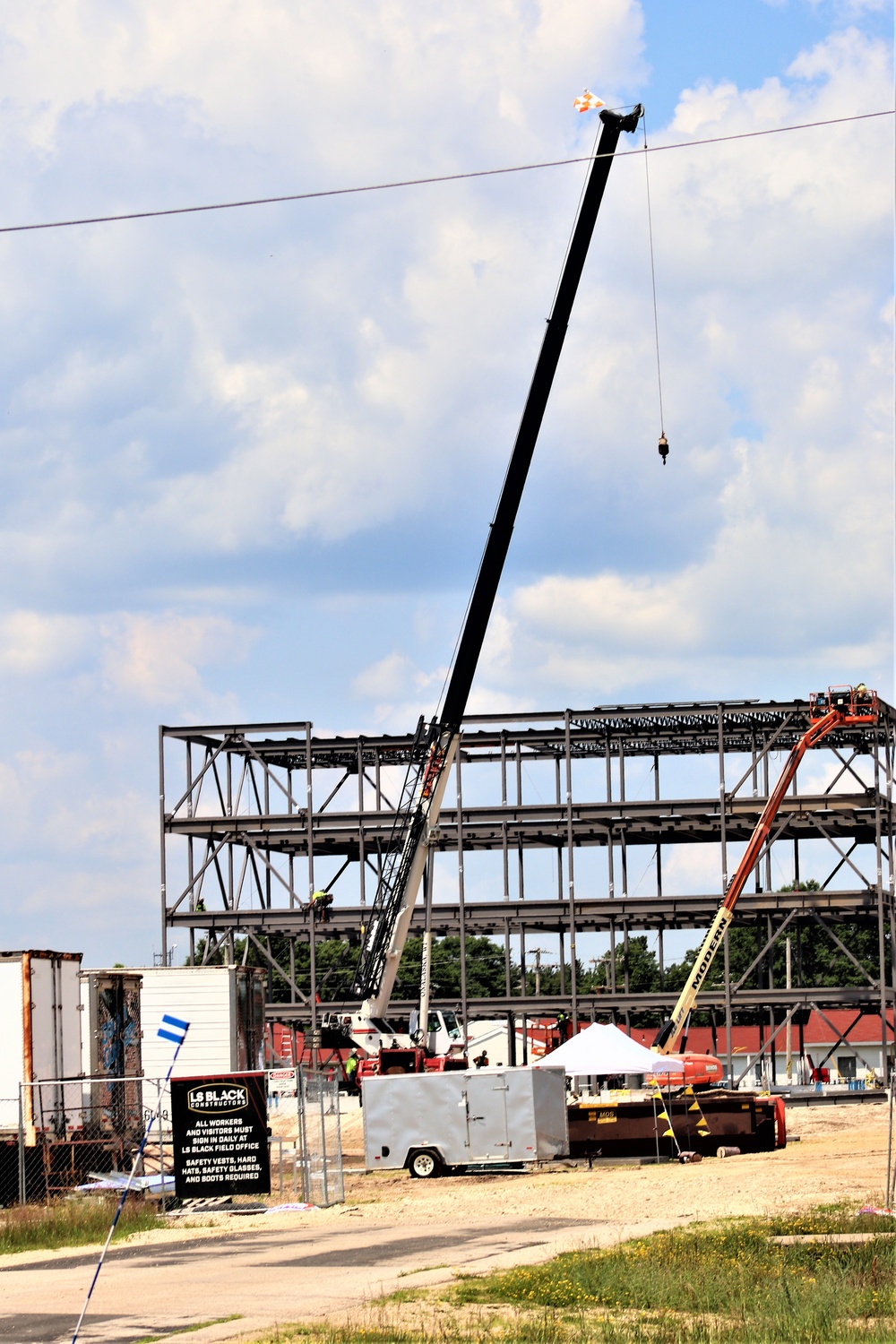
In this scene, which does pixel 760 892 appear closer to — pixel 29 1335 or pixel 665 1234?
pixel 665 1234

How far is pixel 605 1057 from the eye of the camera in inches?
1331

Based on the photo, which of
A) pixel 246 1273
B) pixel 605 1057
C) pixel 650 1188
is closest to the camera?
pixel 246 1273

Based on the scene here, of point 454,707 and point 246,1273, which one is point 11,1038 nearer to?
point 246,1273

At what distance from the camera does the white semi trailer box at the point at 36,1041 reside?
2831 centimetres

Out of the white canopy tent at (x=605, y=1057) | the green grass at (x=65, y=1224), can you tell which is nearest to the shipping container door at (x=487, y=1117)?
the white canopy tent at (x=605, y=1057)

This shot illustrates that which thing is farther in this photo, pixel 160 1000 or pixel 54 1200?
pixel 160 1000

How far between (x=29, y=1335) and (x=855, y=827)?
1774 inches

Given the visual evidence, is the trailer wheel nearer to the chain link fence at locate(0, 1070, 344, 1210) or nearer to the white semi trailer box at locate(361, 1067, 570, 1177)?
the white semi trailer box at locate(361, 1067, 570, 1177)

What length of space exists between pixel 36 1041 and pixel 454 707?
17.2m

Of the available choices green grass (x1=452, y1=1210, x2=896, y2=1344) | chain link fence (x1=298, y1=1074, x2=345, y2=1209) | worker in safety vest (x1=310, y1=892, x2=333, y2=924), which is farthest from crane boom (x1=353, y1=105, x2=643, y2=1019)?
green grass (x1=452, y1=1210, x2=896, y2=1344)

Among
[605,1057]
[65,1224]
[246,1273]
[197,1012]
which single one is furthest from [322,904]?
[246,1273]

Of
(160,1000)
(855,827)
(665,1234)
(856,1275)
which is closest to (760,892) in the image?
(855,827)

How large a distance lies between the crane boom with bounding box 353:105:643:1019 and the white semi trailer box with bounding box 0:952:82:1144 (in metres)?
14.5

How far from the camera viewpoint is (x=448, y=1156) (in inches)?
1206
